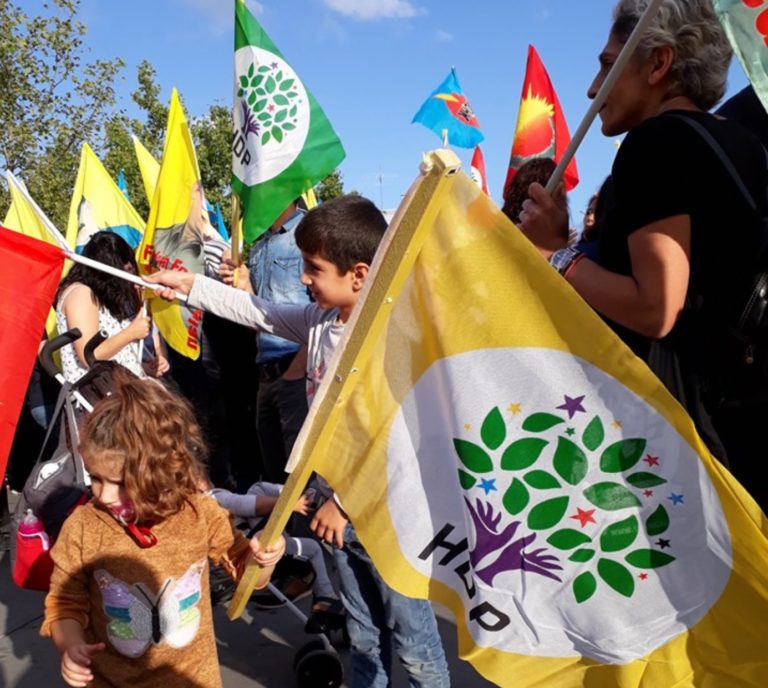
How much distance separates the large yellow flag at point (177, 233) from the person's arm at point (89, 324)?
6.8 inches

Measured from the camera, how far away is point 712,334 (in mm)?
1696

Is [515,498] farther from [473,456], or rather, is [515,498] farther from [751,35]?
[751,35]

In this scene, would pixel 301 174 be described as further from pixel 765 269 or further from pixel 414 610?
pixel 765 269

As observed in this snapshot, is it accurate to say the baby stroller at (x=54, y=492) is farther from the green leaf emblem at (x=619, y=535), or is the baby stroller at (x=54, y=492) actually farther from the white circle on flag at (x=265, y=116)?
the green leaf emblem at (x=619, y=535)

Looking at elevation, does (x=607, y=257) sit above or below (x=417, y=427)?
above

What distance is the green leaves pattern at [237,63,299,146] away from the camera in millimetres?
3754

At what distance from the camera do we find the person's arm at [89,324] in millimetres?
3637

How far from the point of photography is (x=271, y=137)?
375 centimetres

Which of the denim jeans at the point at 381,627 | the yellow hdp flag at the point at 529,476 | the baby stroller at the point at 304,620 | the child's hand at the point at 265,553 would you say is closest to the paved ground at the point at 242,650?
the baby stroller at the point at 304,620

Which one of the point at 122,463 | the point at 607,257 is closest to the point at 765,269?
the point at 607,257

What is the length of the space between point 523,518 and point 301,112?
2.75 metres

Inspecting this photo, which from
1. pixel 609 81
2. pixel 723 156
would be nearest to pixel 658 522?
pixel 723 156

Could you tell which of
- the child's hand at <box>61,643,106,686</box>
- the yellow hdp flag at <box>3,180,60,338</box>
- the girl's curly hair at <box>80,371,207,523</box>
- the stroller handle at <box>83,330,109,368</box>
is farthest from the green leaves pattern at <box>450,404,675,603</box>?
the yellow hdp flag at <box>3,180,60,338</box>

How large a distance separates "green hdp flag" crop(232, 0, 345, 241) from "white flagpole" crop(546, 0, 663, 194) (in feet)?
6.54
